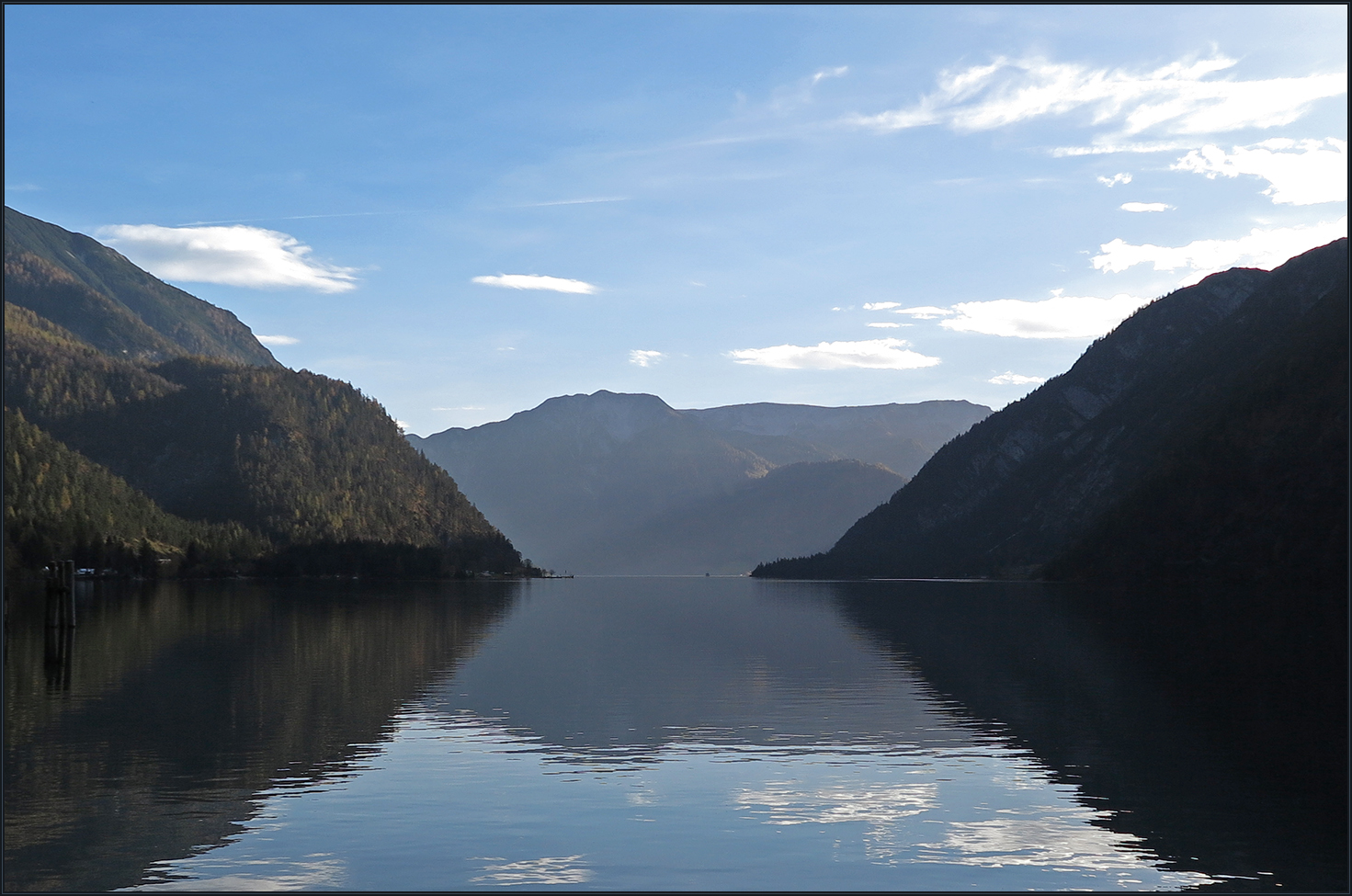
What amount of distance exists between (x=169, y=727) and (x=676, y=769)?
24.0 metres

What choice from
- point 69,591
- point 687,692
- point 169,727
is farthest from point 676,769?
point 69,591

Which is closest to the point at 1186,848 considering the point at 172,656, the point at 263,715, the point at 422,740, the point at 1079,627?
the point at 422,740

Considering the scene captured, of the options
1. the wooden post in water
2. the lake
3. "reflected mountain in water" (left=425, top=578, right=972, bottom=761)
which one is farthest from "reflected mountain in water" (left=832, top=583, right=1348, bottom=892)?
Answer: the wooden post in water

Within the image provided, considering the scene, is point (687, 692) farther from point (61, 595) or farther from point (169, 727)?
point (61, 595)

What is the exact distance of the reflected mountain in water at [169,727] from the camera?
1300 inches

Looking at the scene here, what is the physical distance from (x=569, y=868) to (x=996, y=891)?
35.6ft

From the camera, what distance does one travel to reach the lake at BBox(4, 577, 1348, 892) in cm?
3062

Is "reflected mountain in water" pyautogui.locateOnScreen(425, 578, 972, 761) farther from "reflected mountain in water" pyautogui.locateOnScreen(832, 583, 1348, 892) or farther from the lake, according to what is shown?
"reflected mountain in water" pyautogui.locateOnScreen(832, 583, 1348, 892)

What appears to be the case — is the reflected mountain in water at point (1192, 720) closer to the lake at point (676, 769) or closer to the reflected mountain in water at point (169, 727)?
the lake at point (676, 769)

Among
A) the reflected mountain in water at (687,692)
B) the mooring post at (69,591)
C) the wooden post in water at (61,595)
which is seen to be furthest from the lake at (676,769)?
the wooden post in water at (61,595)

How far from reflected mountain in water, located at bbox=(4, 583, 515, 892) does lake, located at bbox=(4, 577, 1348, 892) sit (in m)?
0.22

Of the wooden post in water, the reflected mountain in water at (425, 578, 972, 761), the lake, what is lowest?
the reflected mountain in water at (425, 578, 972, 761)

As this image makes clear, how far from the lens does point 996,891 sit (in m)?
28.5

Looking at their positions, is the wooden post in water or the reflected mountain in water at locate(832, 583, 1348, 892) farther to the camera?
the wooden post in water
